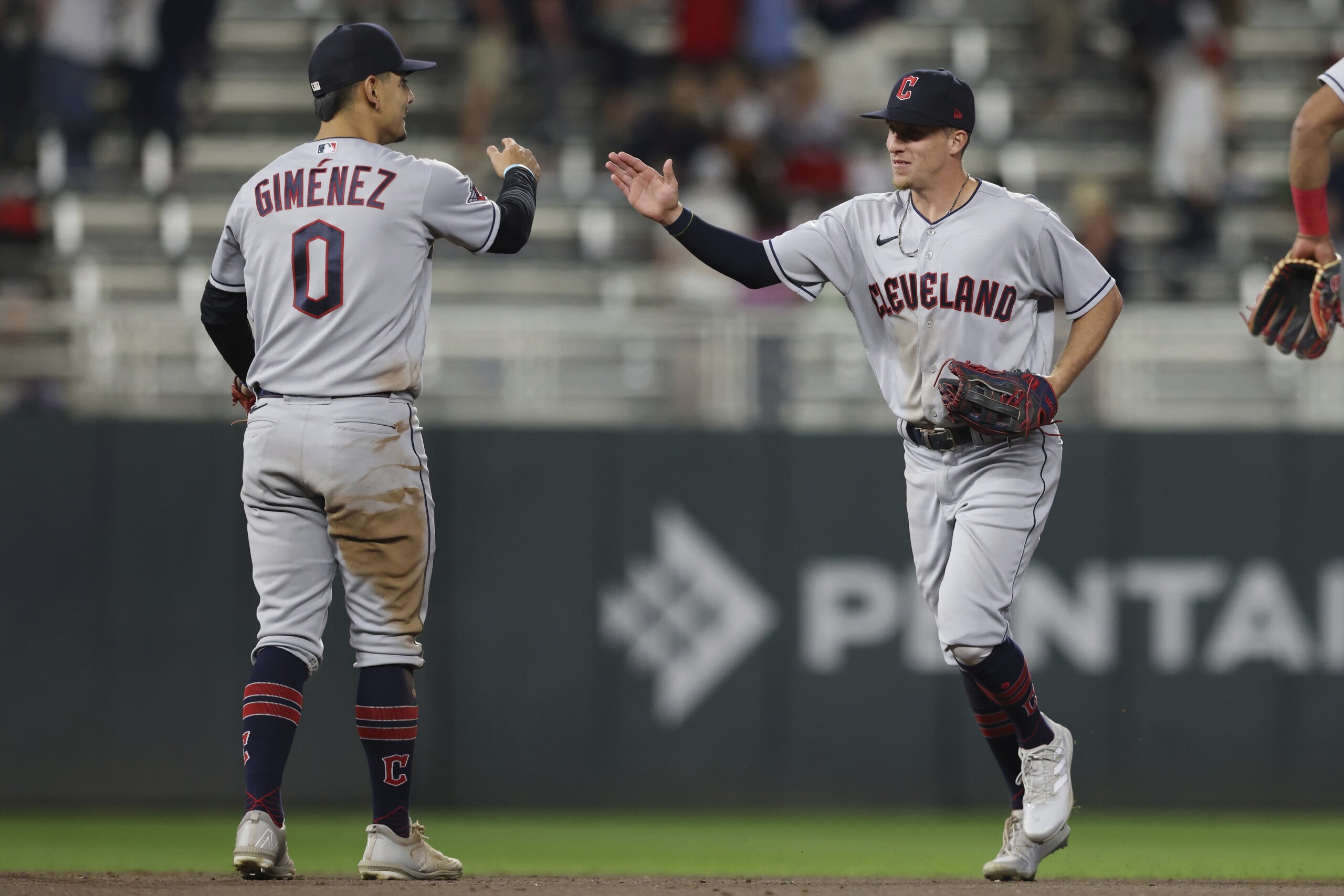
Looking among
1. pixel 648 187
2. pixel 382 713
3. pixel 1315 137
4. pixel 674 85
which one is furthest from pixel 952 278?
pixel 674 85

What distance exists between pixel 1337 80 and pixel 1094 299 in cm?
96

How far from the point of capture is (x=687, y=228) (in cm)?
569

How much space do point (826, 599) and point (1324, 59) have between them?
691 centimetres

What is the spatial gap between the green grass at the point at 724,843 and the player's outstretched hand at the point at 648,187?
2.33m

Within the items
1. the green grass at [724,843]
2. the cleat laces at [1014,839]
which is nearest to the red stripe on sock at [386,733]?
the green grass at [724,843]

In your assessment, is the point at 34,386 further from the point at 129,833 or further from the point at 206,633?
the point at 129,833

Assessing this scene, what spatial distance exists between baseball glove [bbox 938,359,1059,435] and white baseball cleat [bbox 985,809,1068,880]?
1.19 m

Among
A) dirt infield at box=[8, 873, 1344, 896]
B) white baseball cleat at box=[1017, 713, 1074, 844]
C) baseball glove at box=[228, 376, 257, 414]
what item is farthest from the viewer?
baseball glove at box=[228, 376, 257, 414]

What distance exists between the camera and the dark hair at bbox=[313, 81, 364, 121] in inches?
210

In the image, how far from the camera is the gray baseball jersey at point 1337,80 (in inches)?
199

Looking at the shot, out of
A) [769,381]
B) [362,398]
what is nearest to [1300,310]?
[362,398]

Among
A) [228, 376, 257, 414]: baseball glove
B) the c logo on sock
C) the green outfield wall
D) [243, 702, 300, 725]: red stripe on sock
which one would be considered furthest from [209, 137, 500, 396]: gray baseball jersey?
the green outfield wall

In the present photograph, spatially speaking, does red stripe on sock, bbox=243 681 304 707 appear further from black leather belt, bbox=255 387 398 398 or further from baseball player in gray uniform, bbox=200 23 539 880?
black leather belt, bbox=255 387 398 398

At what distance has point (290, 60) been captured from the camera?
13211 millimetres
